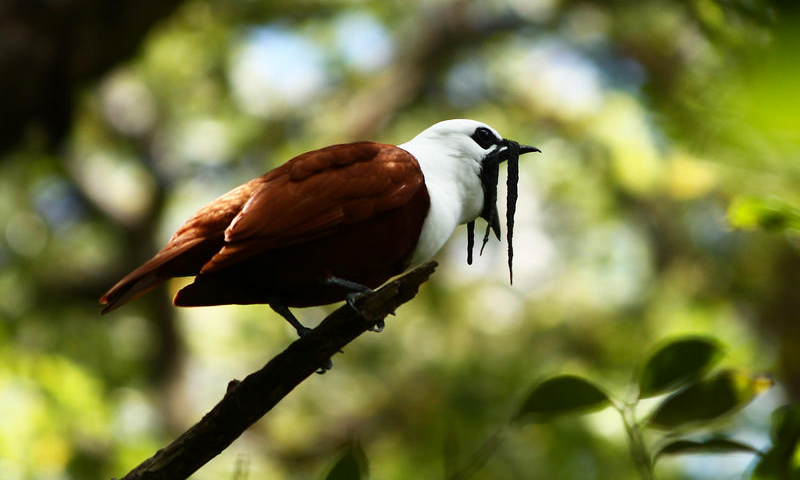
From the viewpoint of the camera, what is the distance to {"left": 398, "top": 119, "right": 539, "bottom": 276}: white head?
1869 millimetres

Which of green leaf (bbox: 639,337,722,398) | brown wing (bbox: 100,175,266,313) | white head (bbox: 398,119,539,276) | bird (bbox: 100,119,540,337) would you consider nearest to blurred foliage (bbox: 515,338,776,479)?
green leaf (bbox: 639,337,722,398)

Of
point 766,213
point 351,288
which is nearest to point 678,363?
point 766,213

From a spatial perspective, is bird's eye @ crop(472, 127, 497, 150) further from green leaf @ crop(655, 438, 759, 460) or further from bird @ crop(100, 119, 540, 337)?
green leaf @ crop(655, 438, 759, 460)

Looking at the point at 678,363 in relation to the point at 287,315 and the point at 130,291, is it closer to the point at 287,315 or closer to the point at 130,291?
the point at 287,315

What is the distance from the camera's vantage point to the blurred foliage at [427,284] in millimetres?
4793

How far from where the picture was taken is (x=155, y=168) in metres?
8.03

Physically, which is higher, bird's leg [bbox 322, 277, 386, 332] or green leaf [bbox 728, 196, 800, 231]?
green leaf [bbox 728, 196, 800, 231]

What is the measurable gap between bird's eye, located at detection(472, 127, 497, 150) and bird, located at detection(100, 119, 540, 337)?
131 millimetres

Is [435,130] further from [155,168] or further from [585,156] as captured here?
[155,168]

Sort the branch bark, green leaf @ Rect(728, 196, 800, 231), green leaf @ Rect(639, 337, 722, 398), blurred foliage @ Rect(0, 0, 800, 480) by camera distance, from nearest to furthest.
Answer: green leaf @ Rect(728, 196, 800, 231) < green leaf @ Rect(639, 337, 722, 398) < the branch bark < blurred foliage @ Rect(0, 0, 800, 480)

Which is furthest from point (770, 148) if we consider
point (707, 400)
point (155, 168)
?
point (155, 168)

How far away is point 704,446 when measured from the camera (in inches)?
49.5

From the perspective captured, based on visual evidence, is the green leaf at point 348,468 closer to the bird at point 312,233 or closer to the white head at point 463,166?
the bird at point 312,233

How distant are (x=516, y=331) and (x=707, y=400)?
5878 millimetres
